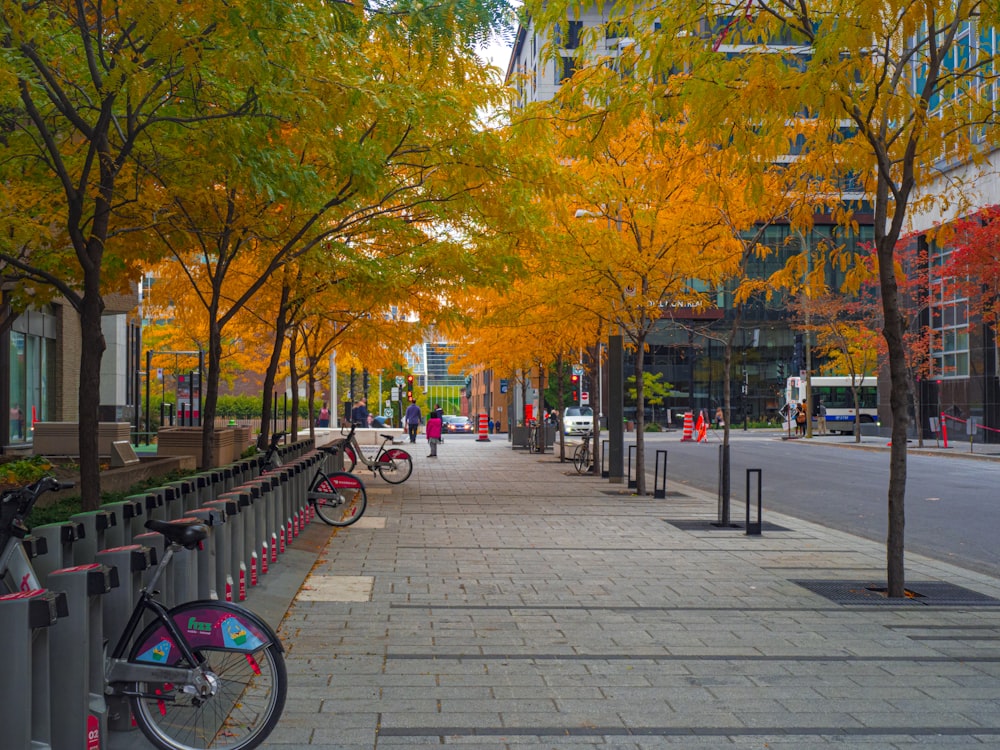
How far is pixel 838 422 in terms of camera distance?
65812 millimetres

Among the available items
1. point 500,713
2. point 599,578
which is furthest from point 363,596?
point 500,713

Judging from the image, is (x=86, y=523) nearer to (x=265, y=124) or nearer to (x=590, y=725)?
(x=590, y=725)

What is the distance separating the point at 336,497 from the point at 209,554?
7448 millimetres

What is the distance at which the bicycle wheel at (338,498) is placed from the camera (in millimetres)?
14680

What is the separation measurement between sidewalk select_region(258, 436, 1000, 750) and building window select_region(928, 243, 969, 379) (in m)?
34.8

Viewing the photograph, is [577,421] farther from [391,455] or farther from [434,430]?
[391,455]

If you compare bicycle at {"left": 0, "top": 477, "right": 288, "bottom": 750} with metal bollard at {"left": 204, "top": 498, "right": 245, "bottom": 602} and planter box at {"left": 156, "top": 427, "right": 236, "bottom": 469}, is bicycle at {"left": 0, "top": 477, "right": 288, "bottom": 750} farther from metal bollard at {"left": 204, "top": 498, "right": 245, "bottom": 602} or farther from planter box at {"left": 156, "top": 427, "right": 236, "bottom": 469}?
planter box at {"left": 156, "top": 427, "right": 236, "bottom": 469}

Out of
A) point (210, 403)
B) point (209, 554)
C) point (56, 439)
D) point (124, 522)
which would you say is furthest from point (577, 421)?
point (124, 522)

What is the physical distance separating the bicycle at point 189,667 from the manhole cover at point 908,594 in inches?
237

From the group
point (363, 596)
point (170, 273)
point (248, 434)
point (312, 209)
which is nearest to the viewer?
point (363, 596)

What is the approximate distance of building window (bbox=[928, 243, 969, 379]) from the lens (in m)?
45.5

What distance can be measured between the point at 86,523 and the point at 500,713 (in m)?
2.47

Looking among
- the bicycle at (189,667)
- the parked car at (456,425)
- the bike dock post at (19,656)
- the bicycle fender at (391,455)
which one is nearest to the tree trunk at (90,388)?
the bicycle at (189,667)

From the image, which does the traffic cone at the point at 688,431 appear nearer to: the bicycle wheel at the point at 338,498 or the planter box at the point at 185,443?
the planter box at the point at 185,443
